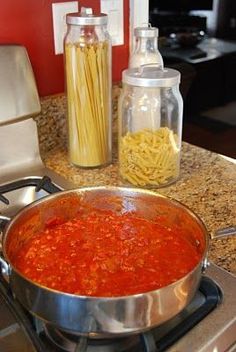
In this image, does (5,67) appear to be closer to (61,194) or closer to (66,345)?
(61,194)

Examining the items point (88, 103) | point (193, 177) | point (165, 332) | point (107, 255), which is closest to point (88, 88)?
point (88, 103)

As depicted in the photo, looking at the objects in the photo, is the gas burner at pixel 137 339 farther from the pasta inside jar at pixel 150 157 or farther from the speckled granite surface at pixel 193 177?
the pasta inside jar at pixel 150 157

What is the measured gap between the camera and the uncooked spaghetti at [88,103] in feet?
3.31

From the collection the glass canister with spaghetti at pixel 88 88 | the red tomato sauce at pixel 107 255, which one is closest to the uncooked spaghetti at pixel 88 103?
the glass canister with spaghetti at pixel 88 88

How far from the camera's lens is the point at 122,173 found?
105cm

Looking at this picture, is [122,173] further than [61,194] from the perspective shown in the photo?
Yes

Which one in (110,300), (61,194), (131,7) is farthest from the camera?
(131,7)

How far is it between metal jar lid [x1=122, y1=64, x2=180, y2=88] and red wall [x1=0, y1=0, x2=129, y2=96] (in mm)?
241

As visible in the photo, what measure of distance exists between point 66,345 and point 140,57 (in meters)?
0.70

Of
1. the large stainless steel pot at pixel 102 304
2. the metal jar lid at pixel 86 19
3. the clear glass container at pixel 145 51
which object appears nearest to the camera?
the large stainless steel pot at pixel 102 304

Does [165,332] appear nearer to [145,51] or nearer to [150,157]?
[150,157]

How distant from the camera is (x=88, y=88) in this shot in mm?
1029

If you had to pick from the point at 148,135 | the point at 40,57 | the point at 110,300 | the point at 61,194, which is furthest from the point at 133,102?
the point at 110,300

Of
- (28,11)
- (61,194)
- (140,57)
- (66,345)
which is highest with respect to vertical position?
(28,11)
